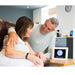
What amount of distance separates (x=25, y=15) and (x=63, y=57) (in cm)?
66

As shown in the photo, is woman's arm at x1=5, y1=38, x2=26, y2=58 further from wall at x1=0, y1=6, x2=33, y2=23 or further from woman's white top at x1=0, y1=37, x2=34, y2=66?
wall at x1=0, y1=6, x2=33, y2=23

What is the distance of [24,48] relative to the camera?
1.56 metres

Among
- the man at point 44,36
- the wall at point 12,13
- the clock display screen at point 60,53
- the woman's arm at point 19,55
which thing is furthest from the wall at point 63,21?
the woman's arm at point 19,55

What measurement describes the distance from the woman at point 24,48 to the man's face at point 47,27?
0.14 m

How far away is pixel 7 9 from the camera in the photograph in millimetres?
1605

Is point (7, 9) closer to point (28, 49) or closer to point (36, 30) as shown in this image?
point (36, 30)

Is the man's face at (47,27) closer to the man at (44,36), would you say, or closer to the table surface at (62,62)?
the man at (44,36)

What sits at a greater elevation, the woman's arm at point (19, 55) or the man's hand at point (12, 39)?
the man's hand at point (12, 39)

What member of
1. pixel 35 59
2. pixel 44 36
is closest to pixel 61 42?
pixel 44 36

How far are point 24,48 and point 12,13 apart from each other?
0.42 m

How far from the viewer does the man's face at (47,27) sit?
162cm

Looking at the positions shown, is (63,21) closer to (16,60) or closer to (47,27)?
(47,27)

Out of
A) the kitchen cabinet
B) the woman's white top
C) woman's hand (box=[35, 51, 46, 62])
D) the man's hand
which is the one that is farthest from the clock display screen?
the man's hand
